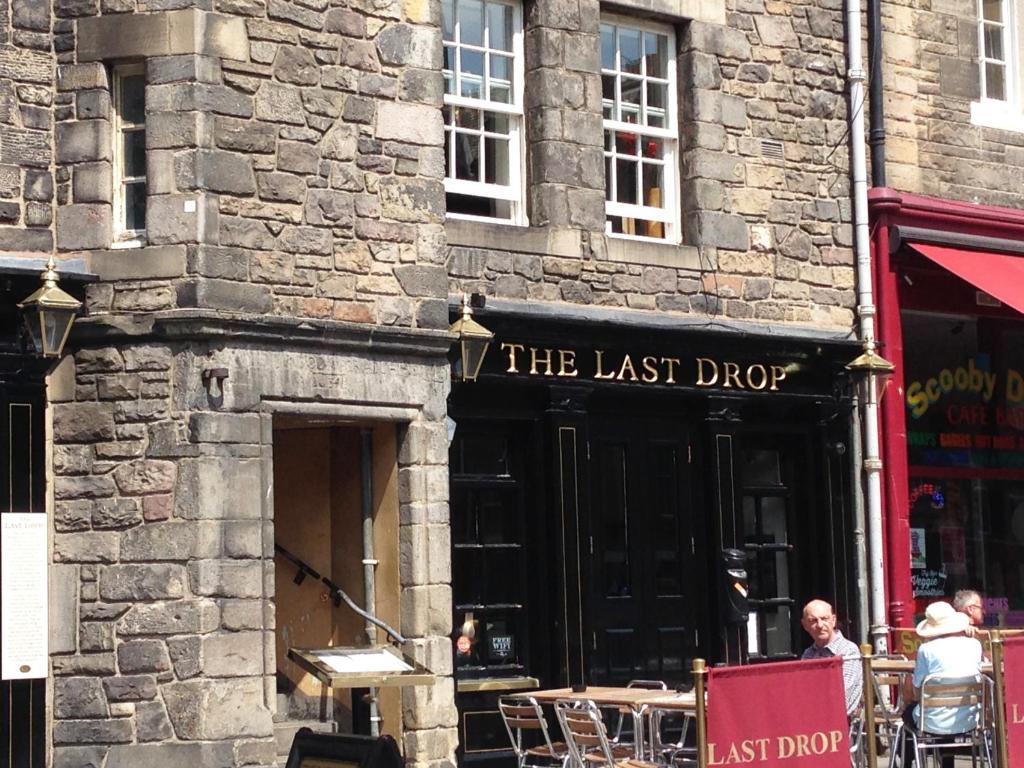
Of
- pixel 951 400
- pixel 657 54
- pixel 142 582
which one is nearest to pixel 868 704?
pixel 142 582

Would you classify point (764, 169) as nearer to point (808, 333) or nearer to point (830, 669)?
point (808, 333)

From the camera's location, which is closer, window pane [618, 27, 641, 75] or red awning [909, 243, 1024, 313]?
window pane [618, 27, 641, 75]

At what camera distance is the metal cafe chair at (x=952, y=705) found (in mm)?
11594

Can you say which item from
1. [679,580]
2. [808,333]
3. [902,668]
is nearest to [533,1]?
[808,333]

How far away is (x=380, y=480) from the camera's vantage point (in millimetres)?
13203

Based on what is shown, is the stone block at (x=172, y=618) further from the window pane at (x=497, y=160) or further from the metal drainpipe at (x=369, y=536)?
the window pane at (x=497, y=160)

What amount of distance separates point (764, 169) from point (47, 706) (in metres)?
6.84

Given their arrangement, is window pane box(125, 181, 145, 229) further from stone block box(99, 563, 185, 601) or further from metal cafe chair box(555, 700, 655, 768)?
metal cafe chair box(555, 700, 655, 768)

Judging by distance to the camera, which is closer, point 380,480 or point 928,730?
point 928,730

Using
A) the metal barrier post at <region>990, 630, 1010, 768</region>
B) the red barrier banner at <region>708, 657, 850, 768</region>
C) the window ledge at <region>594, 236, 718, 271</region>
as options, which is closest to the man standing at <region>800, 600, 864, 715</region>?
the metal barrier post at <region>990, 630, 1010, 768</region>

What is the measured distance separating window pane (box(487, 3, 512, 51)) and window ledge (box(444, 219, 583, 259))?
1325mm

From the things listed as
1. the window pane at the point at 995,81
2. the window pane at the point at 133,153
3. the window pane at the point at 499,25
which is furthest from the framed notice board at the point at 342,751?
the window pane at the point at 995,81

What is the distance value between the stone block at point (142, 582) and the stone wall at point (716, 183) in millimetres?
2962

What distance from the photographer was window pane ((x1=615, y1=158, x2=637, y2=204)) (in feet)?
49.4
